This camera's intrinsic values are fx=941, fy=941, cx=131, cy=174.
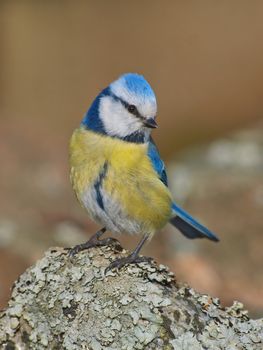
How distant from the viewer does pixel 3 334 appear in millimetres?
3408

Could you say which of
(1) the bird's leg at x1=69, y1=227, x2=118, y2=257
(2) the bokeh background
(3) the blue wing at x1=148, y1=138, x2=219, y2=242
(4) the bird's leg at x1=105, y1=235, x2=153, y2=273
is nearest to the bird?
(1) the bird's leg at x1=69, y1=227, x2=118, y2=257

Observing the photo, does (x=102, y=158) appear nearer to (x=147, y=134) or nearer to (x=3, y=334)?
(x=147, y=134)

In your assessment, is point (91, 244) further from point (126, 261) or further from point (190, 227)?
point (190, 227)

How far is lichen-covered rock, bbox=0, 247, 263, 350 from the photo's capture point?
10.6 ft

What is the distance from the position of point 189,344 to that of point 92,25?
6.83 metres

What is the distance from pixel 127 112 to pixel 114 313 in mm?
1373

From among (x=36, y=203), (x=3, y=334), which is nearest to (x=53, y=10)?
(x=36, y=203)

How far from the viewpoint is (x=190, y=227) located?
16.3ft

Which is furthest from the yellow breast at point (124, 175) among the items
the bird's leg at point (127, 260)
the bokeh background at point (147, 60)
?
the bokeh background at point (147, 60)

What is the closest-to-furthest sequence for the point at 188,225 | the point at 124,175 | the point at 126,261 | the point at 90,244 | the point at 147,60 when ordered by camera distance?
the point at 126,261 < the point at 90,244 < the point at 124,175 < the point at 188,225 < the point at 147,60

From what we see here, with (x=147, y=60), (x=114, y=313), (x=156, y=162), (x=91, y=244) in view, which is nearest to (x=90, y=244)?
(x=91, y=244)

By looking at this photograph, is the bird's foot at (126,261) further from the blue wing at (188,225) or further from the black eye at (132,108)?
the blue wing at (188,225)

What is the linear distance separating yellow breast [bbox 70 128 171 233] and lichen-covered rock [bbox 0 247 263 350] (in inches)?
25.7

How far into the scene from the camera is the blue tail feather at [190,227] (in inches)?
193
